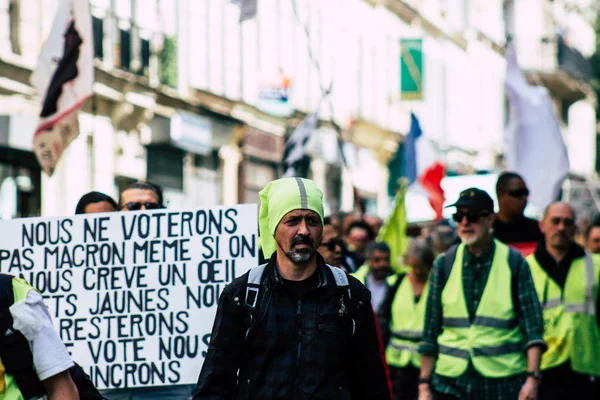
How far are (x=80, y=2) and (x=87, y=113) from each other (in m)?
9.09

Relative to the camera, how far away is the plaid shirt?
7703mm

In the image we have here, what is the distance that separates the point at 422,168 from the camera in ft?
72.9

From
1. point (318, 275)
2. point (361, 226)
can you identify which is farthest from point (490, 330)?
point (361, 226)

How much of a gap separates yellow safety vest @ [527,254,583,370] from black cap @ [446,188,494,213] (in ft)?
4.40

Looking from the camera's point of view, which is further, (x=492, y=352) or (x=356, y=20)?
(x=356, y=20)

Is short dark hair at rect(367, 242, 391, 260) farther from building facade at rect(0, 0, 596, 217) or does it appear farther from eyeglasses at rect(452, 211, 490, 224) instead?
eyeglasses at rect(452, 211, 490, 224)

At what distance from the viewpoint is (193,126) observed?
986 inches

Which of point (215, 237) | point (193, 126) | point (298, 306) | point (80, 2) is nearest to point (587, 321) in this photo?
point (215, 237)

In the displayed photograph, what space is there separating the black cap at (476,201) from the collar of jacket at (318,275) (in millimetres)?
2593

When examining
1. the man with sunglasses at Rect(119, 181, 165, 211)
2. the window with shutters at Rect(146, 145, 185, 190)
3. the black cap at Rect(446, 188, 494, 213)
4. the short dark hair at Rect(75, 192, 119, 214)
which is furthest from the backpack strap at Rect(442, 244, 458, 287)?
the window with shutters at Rect(146, 145, 185, 190)

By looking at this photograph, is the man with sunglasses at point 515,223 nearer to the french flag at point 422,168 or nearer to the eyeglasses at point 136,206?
the eyeglasses at point 136,206

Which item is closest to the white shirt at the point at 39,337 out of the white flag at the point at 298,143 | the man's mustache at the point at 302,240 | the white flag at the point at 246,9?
the man's mustache at the point at 302,240

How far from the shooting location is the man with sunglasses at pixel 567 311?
29.8 ft

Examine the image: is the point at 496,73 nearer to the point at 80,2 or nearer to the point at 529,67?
the point at 529,67
